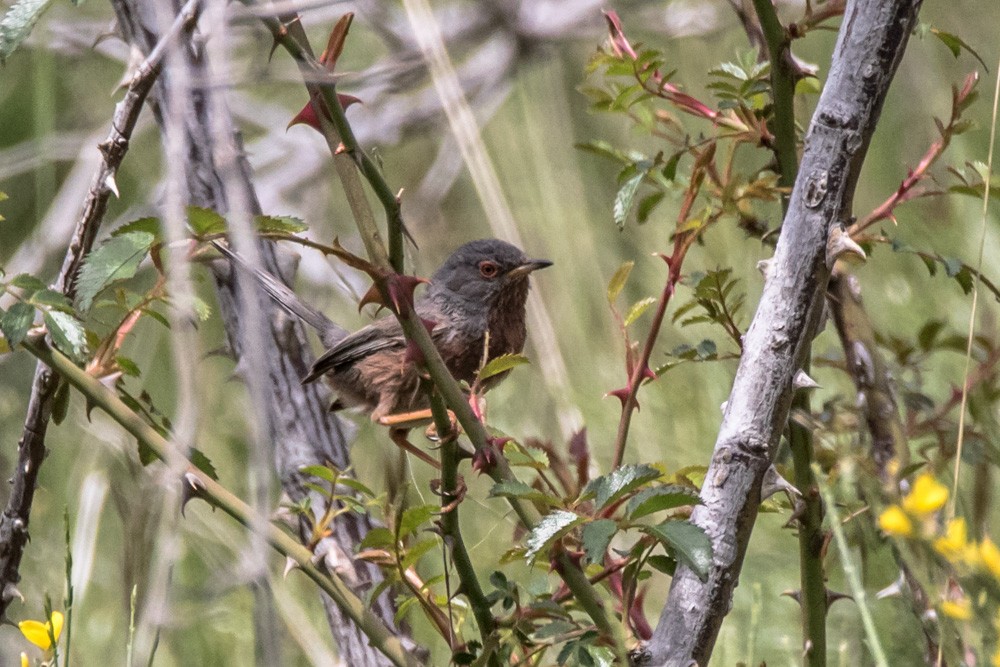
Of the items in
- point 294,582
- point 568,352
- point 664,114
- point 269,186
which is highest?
→ point 269,186

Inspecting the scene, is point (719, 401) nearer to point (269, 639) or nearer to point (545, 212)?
point (545, 212)

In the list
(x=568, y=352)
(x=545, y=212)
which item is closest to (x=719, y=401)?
(x=568, y=352)

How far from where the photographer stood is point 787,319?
5.87 feet

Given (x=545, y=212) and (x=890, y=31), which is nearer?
(x=890, y=31)

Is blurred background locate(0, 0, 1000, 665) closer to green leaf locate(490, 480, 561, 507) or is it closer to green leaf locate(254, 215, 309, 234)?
green leaf locate(490, 480, 561, 507)

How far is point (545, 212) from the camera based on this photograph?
512cm

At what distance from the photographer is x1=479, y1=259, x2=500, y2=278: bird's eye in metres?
4.01

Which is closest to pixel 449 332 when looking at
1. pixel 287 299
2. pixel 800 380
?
pixel 287 299

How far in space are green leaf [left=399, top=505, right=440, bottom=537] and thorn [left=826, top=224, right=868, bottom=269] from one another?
0.72 meters

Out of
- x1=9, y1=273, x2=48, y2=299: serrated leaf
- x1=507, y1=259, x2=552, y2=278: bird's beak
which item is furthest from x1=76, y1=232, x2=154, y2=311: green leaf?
x1=507, y1=259, x2=552, y2=278: bird's beak

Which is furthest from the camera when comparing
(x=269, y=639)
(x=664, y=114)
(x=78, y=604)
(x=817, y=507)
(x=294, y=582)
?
(x=294, y=582)

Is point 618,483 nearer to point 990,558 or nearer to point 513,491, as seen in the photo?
point 513,491

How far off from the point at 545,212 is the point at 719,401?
1336 millimetres

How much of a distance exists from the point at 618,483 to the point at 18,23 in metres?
1.10
